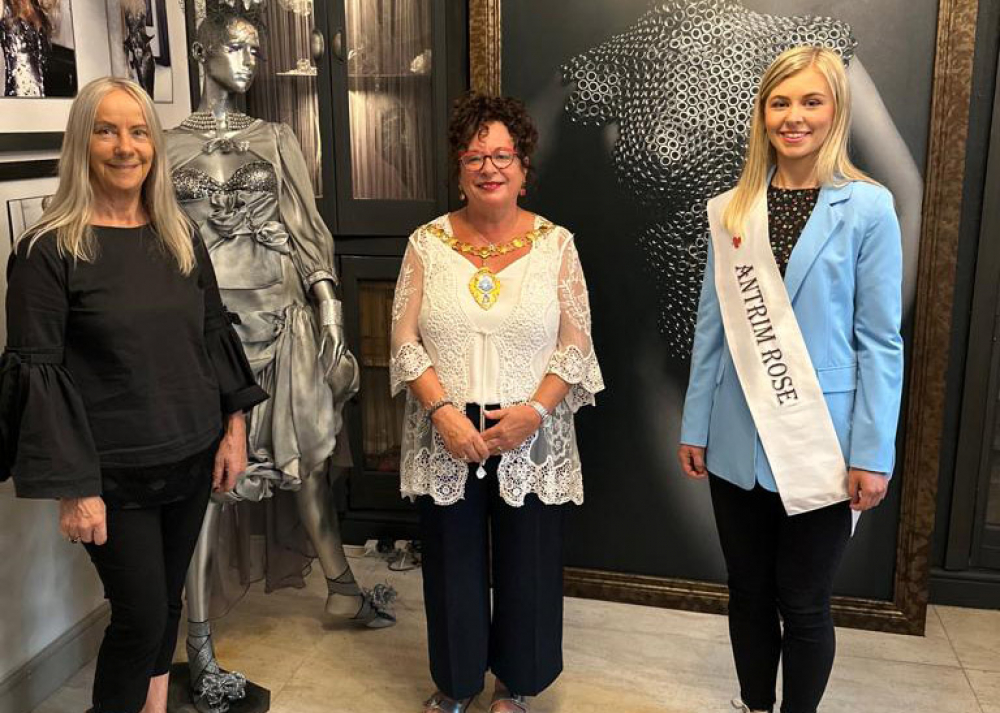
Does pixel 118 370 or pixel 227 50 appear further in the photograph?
pixel 227 50

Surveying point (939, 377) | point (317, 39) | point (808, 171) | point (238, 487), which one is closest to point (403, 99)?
point (317, 39)

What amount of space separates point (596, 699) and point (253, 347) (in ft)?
3.89

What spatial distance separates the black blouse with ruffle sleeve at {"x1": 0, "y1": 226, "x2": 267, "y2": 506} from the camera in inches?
62.1

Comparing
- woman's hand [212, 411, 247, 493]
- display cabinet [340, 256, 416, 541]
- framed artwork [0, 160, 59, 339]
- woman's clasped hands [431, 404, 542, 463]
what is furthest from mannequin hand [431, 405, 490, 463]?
display cabinet [340, 256, 416, 541]

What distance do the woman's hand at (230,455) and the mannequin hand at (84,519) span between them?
0.30 m

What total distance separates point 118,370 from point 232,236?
61 cm

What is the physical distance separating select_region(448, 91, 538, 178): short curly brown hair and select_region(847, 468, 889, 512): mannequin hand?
899mm

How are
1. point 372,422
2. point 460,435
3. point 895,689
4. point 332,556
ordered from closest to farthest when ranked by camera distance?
point 460,435, point 895,689, point 332,556, point 372,422

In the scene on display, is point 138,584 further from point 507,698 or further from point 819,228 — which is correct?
point 819,228

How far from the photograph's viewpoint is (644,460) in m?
2.66

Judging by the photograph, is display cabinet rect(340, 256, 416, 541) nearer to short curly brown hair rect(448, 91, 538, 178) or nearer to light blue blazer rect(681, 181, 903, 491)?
short curly brown hair rect(448, 91, 538, 178)

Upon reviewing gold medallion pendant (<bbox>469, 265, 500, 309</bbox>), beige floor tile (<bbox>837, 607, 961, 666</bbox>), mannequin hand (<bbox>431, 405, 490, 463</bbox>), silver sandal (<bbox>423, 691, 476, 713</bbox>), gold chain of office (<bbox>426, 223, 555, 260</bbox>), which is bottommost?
beige floor tile (<bbox>837, 607, 961, 666</bbox>)

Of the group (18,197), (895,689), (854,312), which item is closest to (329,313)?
(18,197)

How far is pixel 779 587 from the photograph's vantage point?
181cm
